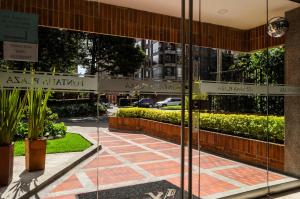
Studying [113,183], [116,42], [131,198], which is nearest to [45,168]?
[113,183]

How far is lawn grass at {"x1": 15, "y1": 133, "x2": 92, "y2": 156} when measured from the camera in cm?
713

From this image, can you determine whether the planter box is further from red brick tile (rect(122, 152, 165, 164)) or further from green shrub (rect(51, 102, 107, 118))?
green shrub (rect(51, 102, 107, 118))

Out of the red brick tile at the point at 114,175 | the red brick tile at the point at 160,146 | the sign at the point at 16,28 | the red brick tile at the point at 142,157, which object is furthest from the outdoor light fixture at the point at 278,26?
the red brick tile at the point at 160,146

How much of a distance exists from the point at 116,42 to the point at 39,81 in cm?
274

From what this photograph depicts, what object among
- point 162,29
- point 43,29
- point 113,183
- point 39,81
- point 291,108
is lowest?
point 113,183

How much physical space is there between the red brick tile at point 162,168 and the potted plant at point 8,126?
8.98 feet

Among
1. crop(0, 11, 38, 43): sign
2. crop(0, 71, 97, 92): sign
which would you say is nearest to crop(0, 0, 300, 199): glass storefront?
crop(0, 71, 97, 92): sign

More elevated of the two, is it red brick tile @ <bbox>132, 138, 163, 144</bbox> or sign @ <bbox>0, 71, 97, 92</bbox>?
sign @ <bbox>0, 71, 97, 92</bbox>

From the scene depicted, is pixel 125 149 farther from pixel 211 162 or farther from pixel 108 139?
pixel 211 162

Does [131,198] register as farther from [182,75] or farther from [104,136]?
[104,136]

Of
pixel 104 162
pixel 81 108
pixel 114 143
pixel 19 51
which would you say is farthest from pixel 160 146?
pixel 19 51

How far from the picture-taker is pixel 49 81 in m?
2.97

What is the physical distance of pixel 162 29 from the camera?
5.12 metres

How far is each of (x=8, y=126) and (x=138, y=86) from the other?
216cm
